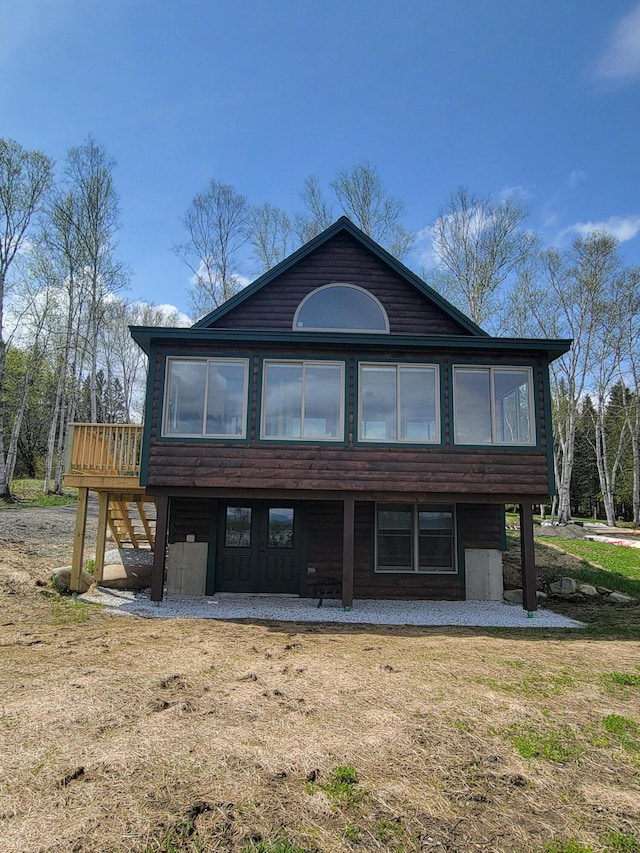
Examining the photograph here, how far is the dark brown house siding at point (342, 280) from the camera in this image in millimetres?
11133

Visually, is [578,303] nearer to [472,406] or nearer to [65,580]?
[472,406]

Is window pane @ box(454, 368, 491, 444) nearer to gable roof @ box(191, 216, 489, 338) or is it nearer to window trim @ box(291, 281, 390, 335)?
gable roof @ box(191, 216, 489, 338)

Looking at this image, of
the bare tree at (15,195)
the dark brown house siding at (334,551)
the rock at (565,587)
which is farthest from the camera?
the bare tree at (15,195)

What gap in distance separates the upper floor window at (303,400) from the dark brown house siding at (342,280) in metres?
1.57

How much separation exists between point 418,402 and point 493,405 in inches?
52.7

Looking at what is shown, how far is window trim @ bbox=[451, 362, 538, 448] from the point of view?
9.73m

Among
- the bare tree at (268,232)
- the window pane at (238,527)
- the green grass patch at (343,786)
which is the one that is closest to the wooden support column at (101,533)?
the window pane at (238,527)

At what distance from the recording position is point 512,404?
10023mm

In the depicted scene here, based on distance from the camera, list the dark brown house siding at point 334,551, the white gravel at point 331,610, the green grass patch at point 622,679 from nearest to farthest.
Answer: the green grass patch at point 622,679 < the white gravel at point 331,610 < the dark brown house siding at point 334,551

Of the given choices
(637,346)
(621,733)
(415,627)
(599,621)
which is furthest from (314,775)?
(637,346)

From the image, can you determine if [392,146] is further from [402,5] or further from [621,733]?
[621,733]

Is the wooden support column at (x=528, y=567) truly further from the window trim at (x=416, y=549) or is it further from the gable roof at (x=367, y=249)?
the gable roof at (x=367, y=249)

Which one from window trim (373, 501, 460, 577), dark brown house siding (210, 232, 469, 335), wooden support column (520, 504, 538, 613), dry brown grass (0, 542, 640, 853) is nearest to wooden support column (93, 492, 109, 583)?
dry brown grass (0, 542, 640, 853)

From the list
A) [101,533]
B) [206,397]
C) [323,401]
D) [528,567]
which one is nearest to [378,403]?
[323,401]
